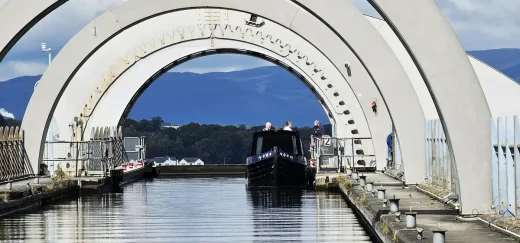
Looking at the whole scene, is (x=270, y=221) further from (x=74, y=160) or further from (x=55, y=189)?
(x=74, y=160)

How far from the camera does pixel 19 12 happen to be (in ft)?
79.6

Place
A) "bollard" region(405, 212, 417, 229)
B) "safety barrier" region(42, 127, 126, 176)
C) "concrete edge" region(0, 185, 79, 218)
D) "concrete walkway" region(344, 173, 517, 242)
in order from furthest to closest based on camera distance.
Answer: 1. "safety barrier" region(42, 127, 126, 176)
2. "concrete edge" region(0, 185, 79, 218)
3. "bollard" region(405, 212, 417, 229)
4. "concrete walkway" region(344, 173, 517, 242)

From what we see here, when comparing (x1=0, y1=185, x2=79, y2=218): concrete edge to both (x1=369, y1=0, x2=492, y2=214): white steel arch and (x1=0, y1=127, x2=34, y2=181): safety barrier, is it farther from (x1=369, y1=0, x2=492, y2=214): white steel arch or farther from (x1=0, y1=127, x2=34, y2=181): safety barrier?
(x1=369, y1=0, x2=492, y2=214): white steel arch

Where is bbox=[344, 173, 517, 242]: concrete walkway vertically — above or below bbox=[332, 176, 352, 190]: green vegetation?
below

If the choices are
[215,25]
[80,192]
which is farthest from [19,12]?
[215,25]

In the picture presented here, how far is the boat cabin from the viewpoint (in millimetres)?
39000

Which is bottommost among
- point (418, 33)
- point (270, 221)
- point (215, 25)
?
point (270, 221)

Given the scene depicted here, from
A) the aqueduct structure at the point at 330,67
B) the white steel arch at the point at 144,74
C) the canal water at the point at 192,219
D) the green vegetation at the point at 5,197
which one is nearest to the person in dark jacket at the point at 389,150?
the aqueduct structure at the point at 330,67

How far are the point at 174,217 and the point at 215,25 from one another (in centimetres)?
1966

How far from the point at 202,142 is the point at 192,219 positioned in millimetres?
74182

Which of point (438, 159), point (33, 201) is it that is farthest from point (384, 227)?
point (33, 201)

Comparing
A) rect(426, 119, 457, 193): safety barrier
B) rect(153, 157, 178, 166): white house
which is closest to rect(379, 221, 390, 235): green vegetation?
rect(426, 119, 457, 193): safety barrier

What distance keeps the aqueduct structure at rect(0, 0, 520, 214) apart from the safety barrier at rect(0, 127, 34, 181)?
271mm

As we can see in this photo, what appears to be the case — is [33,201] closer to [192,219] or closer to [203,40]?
[192,219]
